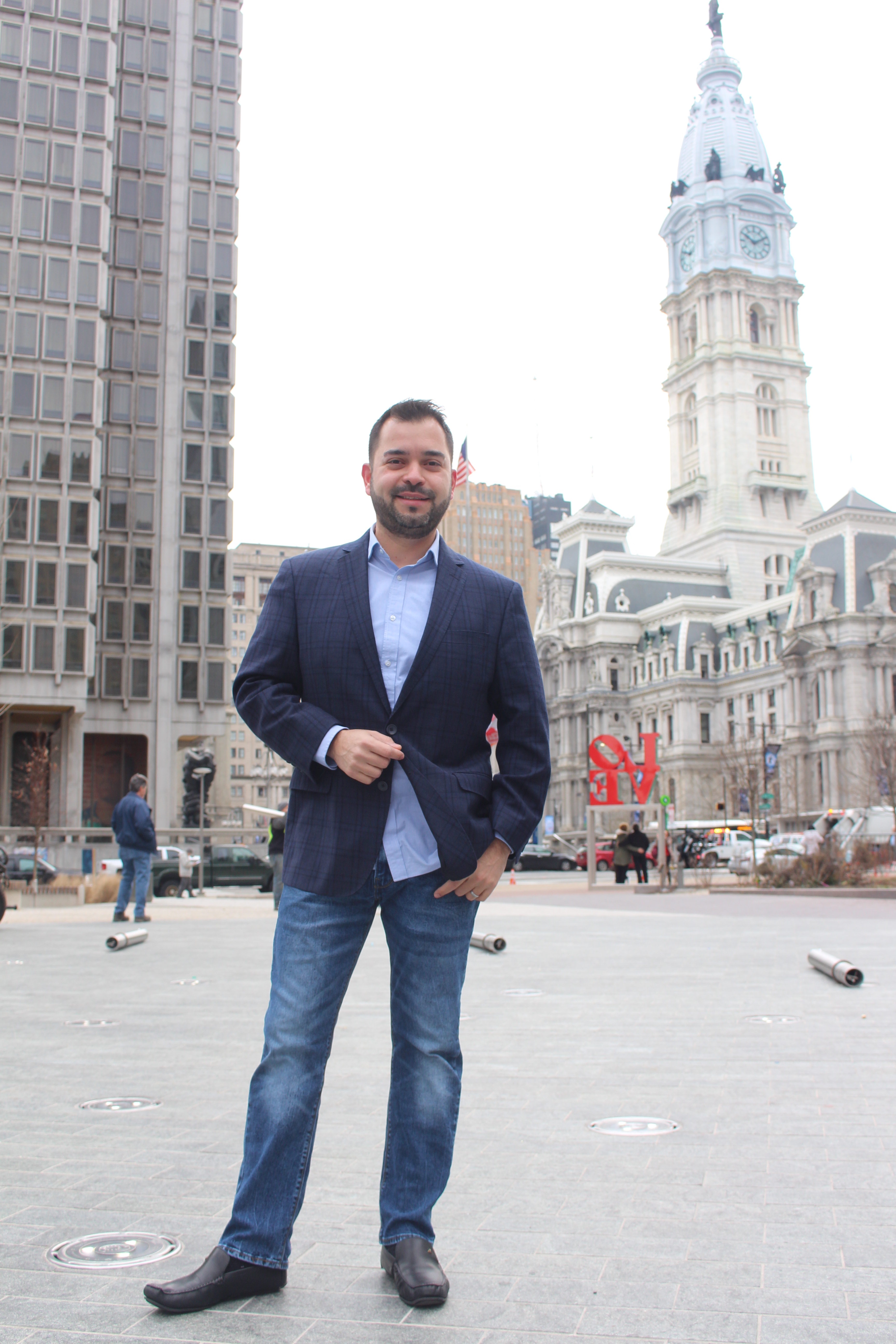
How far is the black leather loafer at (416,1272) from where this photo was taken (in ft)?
10.1

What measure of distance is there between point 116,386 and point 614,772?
3346 cm

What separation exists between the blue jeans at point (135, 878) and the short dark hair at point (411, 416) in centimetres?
1457

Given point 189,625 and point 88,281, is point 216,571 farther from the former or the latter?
point 88,281

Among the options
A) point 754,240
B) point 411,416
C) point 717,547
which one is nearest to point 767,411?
point 717,547

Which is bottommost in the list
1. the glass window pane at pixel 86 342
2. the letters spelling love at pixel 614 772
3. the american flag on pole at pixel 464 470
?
the letters spelling love at pixel 614 772

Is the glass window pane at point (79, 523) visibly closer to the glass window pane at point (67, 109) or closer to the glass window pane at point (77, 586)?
the glass window pane at point (77, 586)

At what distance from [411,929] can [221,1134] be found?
2244 millimetres

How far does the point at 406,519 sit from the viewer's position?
11.6 feet

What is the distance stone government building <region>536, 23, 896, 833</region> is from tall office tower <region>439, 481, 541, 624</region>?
45986 mm

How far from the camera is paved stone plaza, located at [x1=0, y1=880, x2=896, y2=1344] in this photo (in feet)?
10.0

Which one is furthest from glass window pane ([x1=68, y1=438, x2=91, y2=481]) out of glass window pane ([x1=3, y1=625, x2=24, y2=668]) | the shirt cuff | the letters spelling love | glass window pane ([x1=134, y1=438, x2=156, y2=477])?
the shirt cuff

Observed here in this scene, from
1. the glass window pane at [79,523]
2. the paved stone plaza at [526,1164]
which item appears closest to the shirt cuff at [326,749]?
the paved stone plaza at [526,1164]

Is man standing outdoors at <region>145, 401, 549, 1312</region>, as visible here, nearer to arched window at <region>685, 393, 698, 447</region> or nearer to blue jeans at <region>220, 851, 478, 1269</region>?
blue jeans at <region>220, 851, 478, 1269</region>

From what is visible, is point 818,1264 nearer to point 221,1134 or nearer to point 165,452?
point 221,1134
